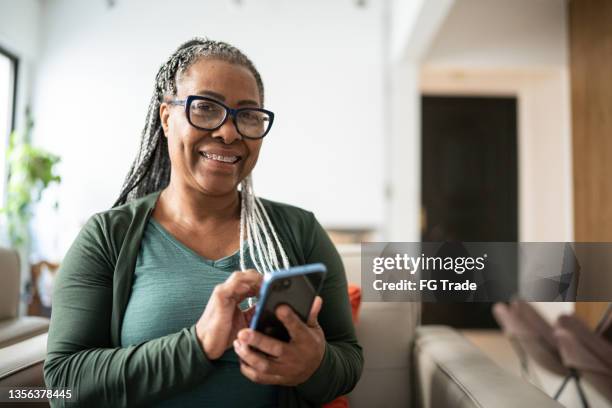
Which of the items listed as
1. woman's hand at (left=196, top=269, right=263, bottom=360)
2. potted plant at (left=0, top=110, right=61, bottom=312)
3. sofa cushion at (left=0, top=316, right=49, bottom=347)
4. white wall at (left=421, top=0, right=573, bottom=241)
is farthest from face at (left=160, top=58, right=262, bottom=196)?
white wall at (left=421, top=0, right=573, bottom=241)

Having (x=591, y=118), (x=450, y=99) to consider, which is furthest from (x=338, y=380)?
(x=450, y=99)

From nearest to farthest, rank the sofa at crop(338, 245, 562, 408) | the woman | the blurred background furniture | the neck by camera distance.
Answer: the woman, the neck, the sofa at crop(338, 245, 562, 408), the blurred background furniture

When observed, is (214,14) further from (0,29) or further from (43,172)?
(43,172)

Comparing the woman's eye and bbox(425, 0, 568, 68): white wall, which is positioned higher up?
bbox(425, 0, 568, 68): white wall

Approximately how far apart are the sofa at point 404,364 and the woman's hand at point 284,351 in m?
0.35

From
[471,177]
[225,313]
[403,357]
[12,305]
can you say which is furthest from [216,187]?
[471,177]

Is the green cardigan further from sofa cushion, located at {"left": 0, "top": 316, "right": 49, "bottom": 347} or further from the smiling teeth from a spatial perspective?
sofa cushion, located at {"left": 0, "top": 316, "right": 49, "bottom": 347}

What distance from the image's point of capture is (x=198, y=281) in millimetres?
862

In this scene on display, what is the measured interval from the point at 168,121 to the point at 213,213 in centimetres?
19

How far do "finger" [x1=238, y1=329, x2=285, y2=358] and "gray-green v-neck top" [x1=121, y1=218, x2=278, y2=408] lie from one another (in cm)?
19

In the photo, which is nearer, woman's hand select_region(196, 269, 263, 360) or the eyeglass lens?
woman's hand select_region(196, 269, 263, 360)

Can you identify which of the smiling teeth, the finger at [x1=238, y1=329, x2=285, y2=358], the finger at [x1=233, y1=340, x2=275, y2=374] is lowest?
the finger at [x1=233, y1=340, x2=275, y2=374]

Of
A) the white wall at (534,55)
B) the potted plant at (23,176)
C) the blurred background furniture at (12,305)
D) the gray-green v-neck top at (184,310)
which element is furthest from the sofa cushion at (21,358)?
the white wall at (534,55)

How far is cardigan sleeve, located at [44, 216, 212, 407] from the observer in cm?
74
